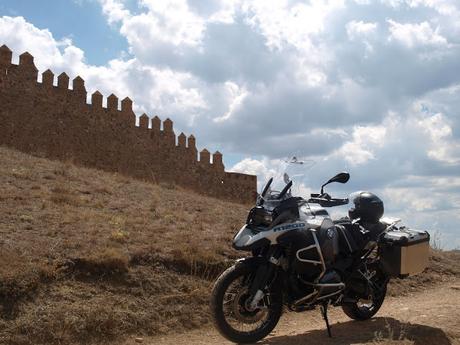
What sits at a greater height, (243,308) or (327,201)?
(327,201)

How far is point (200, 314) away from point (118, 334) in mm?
1169

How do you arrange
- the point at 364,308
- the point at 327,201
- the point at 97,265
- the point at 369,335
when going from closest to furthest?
the point at 369,335 < the point at 327,201 < the point at 364,308 < the point at 97,265

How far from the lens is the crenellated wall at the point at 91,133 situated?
60.8ft

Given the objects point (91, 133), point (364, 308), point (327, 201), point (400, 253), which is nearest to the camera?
point (327, 201)

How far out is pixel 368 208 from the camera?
6223 mm

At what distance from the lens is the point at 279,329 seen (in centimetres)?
634

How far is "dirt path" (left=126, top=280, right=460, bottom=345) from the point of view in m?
5.45

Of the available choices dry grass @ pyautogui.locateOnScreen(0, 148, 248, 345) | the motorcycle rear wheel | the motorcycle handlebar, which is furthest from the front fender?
the motorcycle rear wheel

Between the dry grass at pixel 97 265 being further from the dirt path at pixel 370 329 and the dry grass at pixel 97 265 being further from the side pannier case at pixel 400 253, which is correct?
the side pannier case at pixel 400 253

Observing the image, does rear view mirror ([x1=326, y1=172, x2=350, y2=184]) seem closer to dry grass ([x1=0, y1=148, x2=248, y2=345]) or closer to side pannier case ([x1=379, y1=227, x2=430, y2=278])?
side pannier case ([x1=379, y1=227, x2=430, y2=278])

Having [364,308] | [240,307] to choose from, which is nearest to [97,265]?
[240,307]

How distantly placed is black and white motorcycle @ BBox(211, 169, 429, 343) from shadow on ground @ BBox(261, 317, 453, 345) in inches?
7.7

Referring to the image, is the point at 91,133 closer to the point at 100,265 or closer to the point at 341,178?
the point at 100,265

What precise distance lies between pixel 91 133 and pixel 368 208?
16.3 metres
